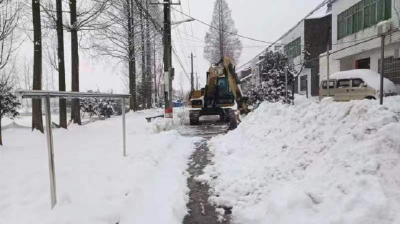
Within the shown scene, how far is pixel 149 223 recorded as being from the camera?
324 centimetres

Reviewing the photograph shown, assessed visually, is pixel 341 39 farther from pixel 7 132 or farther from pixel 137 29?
pixel 7 132

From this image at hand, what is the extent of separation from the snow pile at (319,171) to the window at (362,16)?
1410cm

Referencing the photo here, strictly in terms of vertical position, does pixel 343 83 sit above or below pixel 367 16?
below

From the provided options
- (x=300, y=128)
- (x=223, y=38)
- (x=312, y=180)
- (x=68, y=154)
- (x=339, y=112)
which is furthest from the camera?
(x=223, y=38)

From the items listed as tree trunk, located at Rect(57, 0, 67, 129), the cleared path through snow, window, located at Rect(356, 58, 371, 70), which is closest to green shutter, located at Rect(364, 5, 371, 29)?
window, located at Rect(356, 58, 371, 70)

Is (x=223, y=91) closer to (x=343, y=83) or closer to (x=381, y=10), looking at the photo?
(x=343, y=83)

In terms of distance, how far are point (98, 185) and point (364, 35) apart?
20.1 metres

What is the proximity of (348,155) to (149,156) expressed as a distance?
3657 mm

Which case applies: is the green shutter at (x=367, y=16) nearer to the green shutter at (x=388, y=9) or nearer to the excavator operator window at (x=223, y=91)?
the green shutter at (x=388, y=9)

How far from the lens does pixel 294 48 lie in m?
33.1

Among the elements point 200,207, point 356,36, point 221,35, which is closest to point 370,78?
point 356,36

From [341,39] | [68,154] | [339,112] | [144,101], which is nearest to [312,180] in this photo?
[339,112]

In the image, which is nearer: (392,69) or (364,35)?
(392,69)

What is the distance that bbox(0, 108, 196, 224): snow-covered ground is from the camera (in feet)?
11.4
